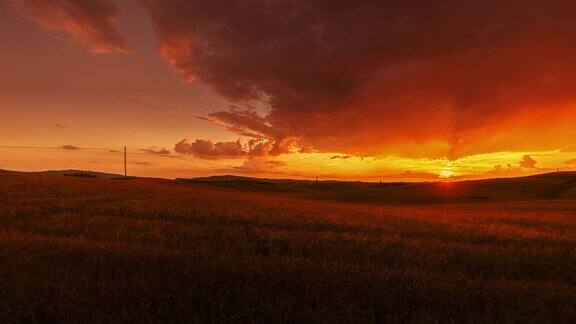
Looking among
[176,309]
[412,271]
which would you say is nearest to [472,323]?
[412,271]

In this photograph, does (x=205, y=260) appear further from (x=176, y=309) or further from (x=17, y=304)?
(x=17, y=304)

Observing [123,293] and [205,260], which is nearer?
[123,293]

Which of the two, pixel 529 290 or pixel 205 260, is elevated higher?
pixel 205 260

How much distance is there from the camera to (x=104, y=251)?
25.3 feet

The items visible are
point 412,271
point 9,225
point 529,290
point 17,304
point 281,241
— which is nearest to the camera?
point 17,304

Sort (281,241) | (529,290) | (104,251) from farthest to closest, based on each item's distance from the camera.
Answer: (281,241)
(104,251)
(529,290)

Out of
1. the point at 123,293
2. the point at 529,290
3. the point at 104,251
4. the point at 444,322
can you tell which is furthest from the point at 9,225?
the point at 529,290

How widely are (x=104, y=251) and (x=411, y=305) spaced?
5498 mm

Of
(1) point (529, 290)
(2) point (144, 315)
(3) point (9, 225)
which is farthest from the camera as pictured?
(3) point (9, 225)

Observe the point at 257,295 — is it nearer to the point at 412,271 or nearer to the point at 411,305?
the point at 411,305

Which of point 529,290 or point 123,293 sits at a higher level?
point 123,293

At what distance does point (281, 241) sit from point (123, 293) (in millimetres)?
5331

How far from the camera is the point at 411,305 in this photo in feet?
17.7

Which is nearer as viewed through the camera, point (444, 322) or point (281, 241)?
point (444, 322)
